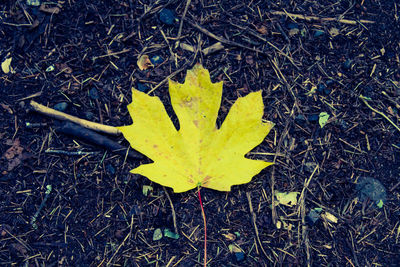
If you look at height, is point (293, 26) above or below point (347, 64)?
above

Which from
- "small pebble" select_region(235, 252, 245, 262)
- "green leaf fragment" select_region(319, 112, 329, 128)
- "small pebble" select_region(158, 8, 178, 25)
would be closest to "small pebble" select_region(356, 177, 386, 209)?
"green leaf fragment" select_region(319, 112, 329, 128)

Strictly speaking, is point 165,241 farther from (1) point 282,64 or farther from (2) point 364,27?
(2) point 364,27

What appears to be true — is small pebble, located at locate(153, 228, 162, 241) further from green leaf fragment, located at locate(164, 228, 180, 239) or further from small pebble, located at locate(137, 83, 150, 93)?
small pebble, located at locate(137, 83, 150, 93)

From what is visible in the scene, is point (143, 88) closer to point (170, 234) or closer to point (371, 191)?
point (170, 234)

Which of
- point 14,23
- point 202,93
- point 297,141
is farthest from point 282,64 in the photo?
point 14,23

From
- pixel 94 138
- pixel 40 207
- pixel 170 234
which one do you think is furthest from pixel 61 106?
pixel 170 234

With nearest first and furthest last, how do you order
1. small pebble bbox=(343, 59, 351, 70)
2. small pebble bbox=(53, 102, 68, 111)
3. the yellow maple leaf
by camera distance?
the yellow maple leaf → small pebble bbox=(53, 102, 68, 111) → small pebble bbox=(343, 59, 351, 70)
